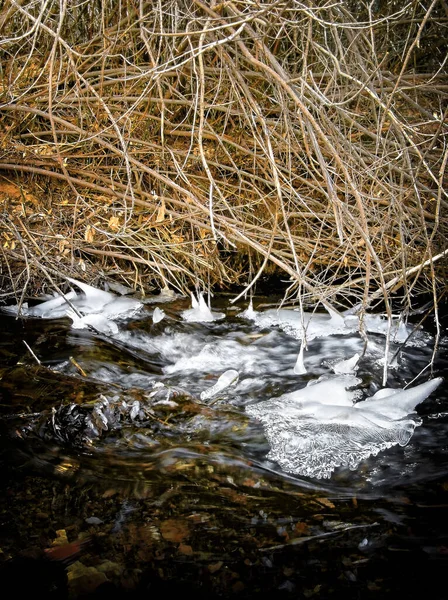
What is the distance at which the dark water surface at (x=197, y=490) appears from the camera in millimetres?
1667

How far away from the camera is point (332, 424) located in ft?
8.20

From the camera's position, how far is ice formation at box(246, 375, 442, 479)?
2290 millimetres

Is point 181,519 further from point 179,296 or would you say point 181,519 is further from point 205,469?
point 179,296

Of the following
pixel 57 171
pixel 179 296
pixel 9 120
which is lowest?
pixel 179 296

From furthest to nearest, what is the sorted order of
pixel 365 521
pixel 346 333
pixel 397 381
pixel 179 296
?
pixel 179 296, pixel 346 333, pixel 397 381, pixel 365 521

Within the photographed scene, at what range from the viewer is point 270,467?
2.25 metres

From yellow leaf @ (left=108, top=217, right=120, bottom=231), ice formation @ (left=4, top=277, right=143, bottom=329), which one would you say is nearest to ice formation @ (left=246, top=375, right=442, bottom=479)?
ice formation @ (left=4, top=277, right=143, bottom=329)

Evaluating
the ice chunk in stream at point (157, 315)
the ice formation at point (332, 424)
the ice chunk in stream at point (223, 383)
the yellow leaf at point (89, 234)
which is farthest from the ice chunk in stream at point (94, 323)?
the ice formation at point (332, 424)

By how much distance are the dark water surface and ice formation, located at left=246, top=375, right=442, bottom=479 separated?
0.16ft

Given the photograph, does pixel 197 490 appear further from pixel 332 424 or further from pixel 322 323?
pixel 322 323

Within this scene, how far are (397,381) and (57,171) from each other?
2.68m

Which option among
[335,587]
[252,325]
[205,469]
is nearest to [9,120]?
[252,325]

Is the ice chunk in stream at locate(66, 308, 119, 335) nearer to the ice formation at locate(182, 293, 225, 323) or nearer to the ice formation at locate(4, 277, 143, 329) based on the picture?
the ice formation at locate(4, 277, 143, 329)

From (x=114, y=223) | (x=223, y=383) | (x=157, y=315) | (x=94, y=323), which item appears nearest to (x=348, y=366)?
(x=223, y=383)
